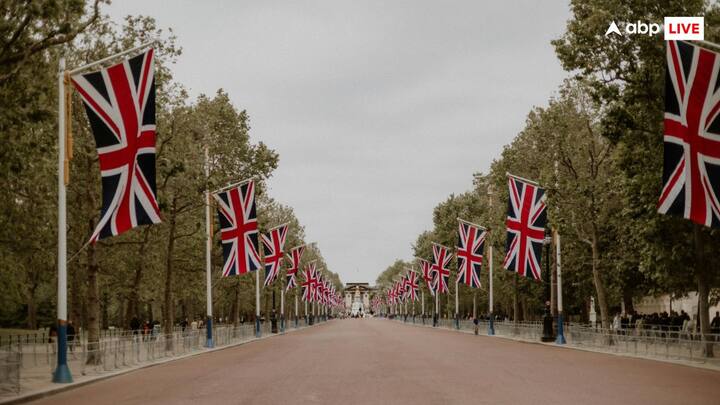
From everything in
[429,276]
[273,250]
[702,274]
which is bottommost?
[429,276]

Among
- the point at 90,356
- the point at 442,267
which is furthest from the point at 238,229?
the point at 442,267

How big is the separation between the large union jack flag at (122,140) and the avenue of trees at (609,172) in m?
16.9

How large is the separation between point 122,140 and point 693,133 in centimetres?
1519

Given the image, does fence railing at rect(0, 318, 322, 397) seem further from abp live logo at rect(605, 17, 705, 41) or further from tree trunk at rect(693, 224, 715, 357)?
abp live logo at rect(605, 17, 705, 41)

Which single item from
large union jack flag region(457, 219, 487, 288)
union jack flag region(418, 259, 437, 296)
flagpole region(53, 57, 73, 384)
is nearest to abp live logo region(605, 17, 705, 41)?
flagpole region(53, 57, 73, 384)

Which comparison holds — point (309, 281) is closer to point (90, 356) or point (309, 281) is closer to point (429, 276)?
point (429, 276)

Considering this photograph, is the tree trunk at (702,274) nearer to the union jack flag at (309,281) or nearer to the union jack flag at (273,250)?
the union jack flag at (273,250)

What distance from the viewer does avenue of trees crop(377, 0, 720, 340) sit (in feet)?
105

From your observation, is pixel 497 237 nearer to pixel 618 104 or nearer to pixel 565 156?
pixel 565 156

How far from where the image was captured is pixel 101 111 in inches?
915

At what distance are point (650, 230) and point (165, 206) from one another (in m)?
19.7

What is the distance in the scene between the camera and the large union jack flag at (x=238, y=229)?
144ft

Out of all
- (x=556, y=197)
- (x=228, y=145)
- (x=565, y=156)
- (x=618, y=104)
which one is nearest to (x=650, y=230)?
(x=618, y=104)

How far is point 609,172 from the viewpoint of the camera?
1998 inches
